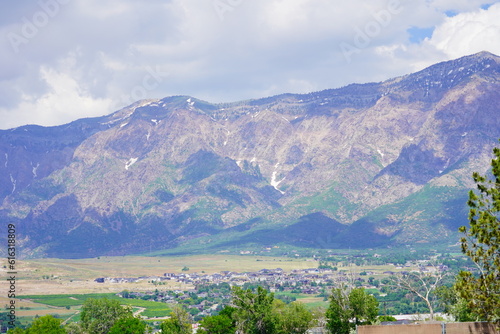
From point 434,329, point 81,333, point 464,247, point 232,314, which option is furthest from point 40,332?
point 464,247

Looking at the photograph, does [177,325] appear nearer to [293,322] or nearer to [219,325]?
[219,325]

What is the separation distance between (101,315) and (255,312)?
3865cm

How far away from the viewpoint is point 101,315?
447ft

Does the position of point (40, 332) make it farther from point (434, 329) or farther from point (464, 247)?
point (464, 247)

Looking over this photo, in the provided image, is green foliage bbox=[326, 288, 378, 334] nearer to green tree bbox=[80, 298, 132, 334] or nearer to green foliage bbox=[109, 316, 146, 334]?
green foliage bbox=[109, 316, 146, 334]

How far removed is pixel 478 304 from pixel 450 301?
318 ft

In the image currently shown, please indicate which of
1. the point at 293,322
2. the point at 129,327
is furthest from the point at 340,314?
the point at 129,327

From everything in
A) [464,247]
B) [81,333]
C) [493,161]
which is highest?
[493,161]

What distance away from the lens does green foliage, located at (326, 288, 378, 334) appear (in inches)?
3885

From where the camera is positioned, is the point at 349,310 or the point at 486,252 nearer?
the point at 486,252

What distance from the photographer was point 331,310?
337 ft

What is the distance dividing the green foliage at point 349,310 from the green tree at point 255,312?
12151mm

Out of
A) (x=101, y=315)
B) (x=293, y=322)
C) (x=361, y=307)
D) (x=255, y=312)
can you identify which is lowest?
(x=293, y=322)

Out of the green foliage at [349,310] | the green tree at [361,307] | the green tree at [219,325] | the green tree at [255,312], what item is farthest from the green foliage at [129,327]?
the green tree at [361,307]
